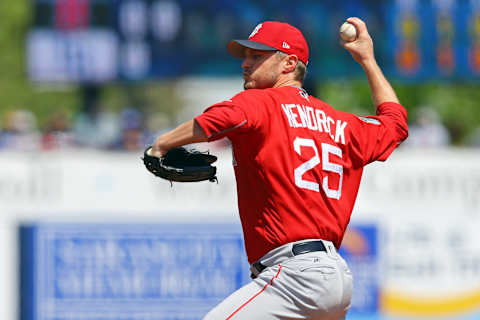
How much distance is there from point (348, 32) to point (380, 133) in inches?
20.2

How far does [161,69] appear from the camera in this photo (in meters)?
11.1

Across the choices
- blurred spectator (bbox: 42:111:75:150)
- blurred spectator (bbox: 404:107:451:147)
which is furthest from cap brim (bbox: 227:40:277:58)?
blurred spectator (bbox: 404:107:451:147)

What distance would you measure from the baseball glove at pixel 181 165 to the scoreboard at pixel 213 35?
7.84 m

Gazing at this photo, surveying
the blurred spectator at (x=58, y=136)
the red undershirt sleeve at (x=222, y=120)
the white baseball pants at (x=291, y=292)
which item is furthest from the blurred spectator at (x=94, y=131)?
the red undershirt sleeve at (x=222, y=120)

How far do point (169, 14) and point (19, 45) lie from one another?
1984cm

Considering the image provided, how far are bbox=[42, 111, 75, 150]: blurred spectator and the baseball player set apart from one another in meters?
6.21

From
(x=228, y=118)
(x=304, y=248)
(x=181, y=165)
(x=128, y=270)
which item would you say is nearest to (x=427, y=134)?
(x=128, y=270)

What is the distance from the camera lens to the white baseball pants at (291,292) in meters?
3.10

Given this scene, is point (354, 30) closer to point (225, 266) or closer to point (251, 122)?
point (251, 122)

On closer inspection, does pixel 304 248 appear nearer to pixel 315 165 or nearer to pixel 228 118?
pixel 315 165

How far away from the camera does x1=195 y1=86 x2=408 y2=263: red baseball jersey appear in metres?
3.13

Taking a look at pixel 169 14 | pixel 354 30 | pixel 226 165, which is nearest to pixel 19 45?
pixel 169 14

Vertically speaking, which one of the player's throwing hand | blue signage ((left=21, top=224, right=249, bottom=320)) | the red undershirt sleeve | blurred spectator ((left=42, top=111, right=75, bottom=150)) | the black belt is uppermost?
the player's throwing hand

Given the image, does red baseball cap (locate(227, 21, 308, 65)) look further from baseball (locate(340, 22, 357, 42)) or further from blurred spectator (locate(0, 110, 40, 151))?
blurred spectator (locate(0, 110, 40, 151))
